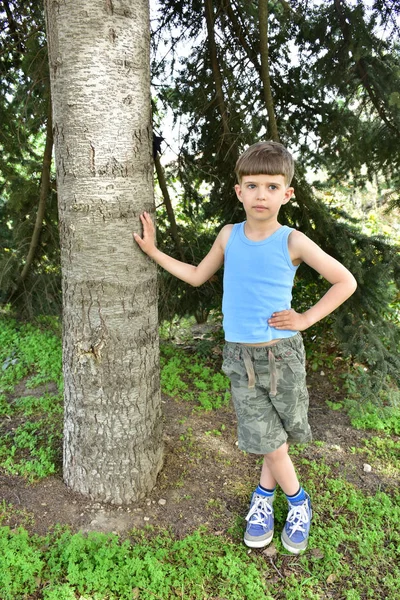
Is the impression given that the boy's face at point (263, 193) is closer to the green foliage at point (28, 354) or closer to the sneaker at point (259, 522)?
the sneaker at point (259, 522)

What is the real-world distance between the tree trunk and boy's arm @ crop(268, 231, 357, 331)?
78cm

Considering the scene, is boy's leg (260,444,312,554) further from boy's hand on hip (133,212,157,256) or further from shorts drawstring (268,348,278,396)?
boy's hand on hip (133,212,157,256)

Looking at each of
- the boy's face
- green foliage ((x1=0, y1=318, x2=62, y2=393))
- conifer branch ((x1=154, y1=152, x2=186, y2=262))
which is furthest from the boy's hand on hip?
green foliage ((x1=0, y1=318, x2=62, y2=393))

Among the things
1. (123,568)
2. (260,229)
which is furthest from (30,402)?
(260,229)

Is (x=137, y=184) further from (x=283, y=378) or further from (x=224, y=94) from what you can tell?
(x=224, y=94)

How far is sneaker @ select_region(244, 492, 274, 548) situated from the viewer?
2396 mm

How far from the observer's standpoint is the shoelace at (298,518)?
8.05 ft

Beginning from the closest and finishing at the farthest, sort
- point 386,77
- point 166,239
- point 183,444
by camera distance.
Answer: point 183,444 < point 386,77 < point 166,239

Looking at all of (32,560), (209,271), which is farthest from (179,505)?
(209,271)

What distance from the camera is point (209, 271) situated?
8.00 feet

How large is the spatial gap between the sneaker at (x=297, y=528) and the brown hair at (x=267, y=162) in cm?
173

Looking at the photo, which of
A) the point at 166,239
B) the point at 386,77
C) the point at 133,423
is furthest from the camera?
the point at 166,239

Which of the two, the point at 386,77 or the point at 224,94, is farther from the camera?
the point at 224,94

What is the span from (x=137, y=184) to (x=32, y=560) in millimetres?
1863
